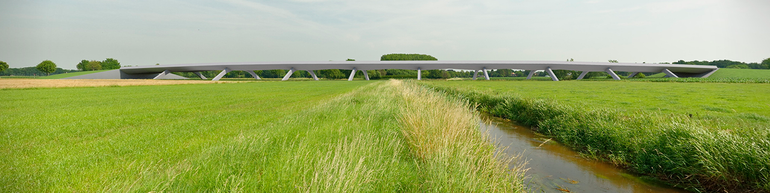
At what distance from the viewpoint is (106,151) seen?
457 centimetres

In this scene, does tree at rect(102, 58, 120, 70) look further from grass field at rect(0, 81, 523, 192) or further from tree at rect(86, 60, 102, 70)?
grass field at rect(0, 81, 523, 192)

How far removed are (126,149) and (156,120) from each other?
4.01m

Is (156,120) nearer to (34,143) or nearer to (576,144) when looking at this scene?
(34,143)

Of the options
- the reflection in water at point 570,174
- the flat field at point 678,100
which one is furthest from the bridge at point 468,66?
the reflection in water at point 570,174

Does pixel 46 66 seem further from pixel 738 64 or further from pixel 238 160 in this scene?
pixel 738 64

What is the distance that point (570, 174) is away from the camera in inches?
204

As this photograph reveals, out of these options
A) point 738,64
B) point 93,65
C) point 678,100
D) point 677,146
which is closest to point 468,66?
point 678,100

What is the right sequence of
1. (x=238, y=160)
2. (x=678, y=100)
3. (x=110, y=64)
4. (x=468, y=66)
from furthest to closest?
(x=110, y=64)
(x=468, y=66)
(x=678, y=100)
(x=238, y=160)

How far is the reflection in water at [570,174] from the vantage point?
15.1 ft

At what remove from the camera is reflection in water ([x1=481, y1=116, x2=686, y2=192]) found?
4.60 meters

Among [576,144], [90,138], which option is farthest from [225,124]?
[576,144]

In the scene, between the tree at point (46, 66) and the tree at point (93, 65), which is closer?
the tree at point (46, 66)

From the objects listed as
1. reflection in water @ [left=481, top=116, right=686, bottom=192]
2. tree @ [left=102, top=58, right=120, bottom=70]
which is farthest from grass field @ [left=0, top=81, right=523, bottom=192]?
tree @ [left=102, top=58, right=120, bottom=70]

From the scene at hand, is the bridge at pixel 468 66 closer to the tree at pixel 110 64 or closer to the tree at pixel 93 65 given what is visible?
the tree at pixel 93 65
